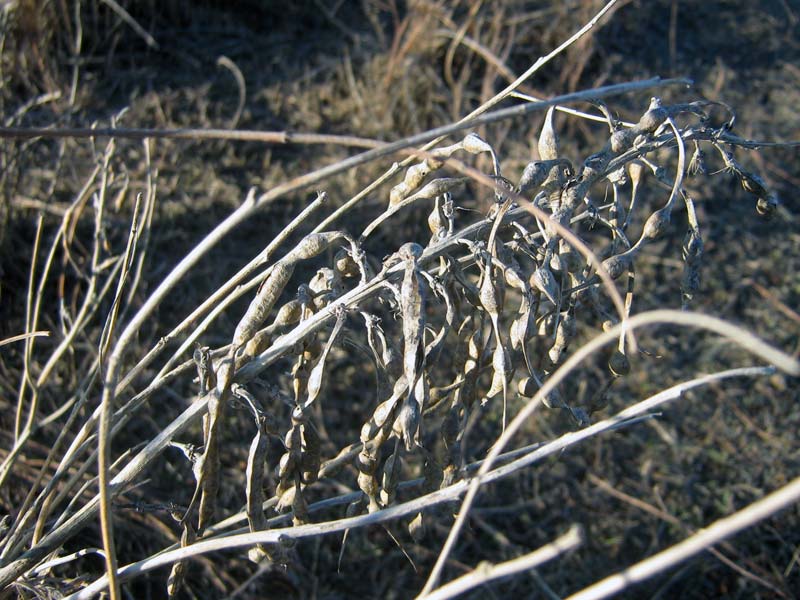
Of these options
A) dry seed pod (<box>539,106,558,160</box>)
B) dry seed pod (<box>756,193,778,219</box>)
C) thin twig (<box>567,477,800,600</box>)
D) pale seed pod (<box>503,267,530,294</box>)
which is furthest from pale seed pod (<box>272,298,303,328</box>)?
dry seed pod (<box>756,193,778,219</box>)

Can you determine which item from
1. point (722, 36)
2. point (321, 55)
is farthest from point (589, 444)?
point (722, 36)

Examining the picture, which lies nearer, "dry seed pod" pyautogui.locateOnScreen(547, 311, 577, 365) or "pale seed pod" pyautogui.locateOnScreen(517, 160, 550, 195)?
"pale seed pod" pyautogui.locateOnScreen(517, 160, 550, 195)

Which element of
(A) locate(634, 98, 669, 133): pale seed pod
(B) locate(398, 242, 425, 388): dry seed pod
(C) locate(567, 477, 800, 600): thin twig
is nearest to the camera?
(C) locate(567, 477, 800, 600): thin twig

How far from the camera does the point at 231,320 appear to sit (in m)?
2.20

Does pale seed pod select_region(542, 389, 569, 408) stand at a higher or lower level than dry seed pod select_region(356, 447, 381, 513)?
higher

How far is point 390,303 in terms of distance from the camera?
937mm

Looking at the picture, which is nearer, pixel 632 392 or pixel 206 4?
pixel 632 392

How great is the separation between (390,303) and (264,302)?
15 cm

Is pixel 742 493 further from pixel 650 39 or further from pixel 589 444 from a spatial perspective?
pixel 650 39

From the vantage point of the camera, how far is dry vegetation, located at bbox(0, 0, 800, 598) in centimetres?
92

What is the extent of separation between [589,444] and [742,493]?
44 centimetres

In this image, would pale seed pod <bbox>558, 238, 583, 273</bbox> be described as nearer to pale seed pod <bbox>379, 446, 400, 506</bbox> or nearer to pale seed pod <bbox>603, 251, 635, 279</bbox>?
pale seed pod <bbox>603, 251, 635, 279</bbox>

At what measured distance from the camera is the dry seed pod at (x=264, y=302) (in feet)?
2.96

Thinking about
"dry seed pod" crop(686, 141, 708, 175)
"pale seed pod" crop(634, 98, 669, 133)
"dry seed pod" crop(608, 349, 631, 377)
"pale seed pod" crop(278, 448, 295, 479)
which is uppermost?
"pale seed pod" crop(634, 98, 669, 133)
